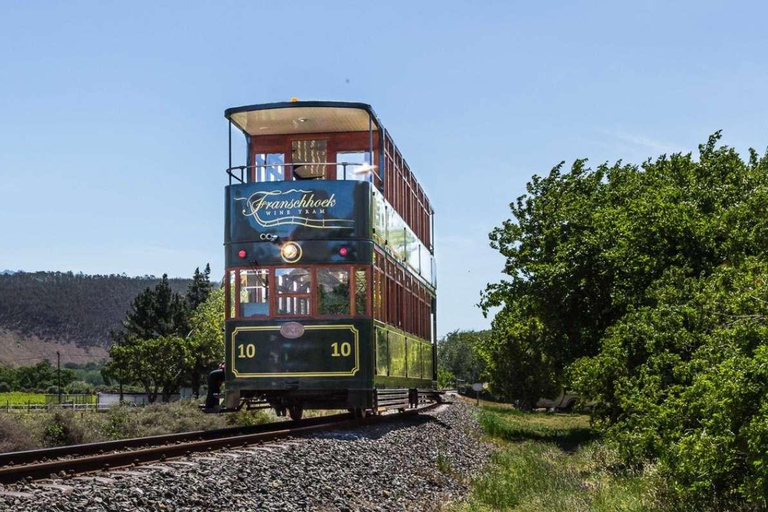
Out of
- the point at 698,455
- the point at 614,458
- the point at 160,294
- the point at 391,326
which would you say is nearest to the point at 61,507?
the point at 698,455

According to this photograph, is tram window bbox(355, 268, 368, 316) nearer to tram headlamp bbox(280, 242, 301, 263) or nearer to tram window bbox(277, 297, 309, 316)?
tram window bbox(277, 297, 309, 316)

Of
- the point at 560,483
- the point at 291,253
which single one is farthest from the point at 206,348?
the point at 560,483

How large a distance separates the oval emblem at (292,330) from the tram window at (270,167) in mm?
3145

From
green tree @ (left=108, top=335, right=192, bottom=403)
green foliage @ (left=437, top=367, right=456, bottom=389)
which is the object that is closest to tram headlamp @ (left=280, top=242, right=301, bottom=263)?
green tree @ (left=108, top=335, right=192, bottom=403)

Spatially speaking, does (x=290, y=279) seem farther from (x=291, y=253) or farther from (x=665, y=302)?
(x=665, y=302)

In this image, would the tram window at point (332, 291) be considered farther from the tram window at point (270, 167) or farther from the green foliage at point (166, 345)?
the green foliage at point (166, 345)

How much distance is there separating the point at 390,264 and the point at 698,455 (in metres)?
9.98

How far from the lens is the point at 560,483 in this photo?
18.1 metres

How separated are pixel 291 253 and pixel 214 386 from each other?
3.51 m

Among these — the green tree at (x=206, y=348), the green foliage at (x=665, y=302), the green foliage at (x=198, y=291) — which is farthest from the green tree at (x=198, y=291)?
the green foliage at (x=665, y=302)

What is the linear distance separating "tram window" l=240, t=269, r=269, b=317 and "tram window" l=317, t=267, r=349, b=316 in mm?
980

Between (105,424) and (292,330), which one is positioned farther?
(105,424)

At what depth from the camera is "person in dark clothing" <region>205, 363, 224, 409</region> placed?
20667mm

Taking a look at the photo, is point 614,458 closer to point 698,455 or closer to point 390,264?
point 390,264
